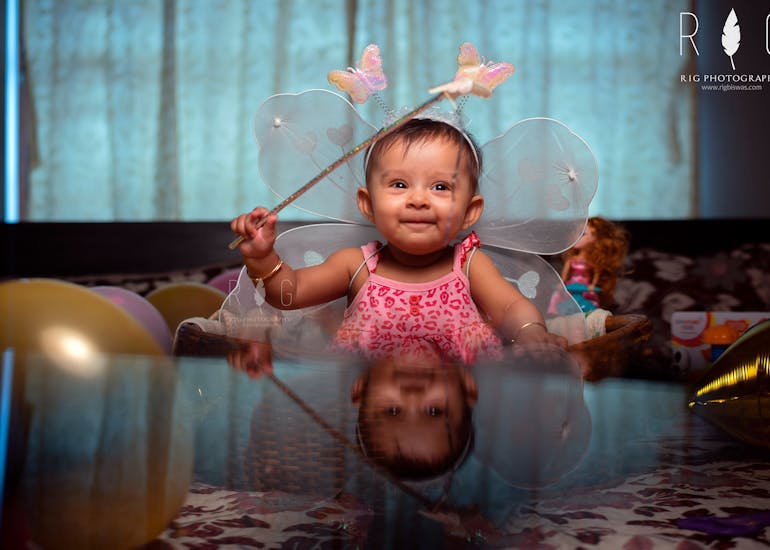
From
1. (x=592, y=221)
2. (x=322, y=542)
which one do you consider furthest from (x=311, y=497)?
(x=592, y=221)

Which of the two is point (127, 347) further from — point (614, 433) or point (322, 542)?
point (614, 433)

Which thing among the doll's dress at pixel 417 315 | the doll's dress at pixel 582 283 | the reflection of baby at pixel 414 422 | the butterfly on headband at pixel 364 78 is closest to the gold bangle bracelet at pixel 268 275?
the doll's dress at pixel 417 315

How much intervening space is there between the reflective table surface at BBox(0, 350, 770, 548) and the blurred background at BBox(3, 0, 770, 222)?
157cm

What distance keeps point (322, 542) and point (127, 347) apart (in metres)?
0.36

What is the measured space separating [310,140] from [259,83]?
130cm

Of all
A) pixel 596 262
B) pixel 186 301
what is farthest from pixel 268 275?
pixel 596 262

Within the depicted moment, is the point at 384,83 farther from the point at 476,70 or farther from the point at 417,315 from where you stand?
the point at 417,315

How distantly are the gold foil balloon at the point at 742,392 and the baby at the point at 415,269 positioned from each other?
0.19m

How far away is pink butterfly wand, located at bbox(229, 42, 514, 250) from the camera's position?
0.83m

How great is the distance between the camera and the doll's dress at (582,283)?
140cm

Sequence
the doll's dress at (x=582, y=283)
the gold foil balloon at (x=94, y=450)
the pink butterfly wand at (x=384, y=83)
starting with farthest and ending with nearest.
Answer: the doll's dress at (x=582, y=283) < the pink butterfly wand at (x=384, y=83) < the gold foil balloon at (x=94, y=450)

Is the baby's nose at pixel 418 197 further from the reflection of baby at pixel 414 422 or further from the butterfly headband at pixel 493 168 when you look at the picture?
the reflection of baby at pixel 414 422

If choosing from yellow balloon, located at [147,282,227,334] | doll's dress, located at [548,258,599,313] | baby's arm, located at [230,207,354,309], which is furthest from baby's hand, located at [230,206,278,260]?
doll's dress, located at [548,258,599,313]

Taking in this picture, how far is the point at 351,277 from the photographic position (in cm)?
114
